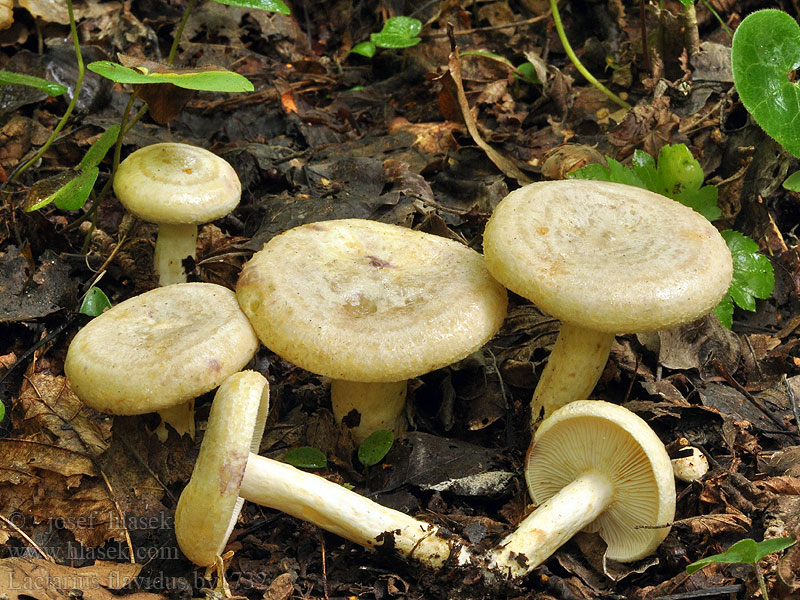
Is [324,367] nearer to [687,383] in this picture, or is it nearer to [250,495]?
[250,495]

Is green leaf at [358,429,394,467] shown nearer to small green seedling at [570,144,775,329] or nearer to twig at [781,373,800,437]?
small green seedling at [570,144,775,329]

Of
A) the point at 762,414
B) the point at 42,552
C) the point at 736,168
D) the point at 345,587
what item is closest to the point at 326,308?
the point at 345,587

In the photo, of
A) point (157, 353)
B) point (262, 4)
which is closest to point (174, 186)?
point (262, 4)

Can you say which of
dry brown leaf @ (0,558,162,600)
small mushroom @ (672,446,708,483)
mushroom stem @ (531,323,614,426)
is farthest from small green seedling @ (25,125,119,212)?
small mushroom @ (672,446,708,483)

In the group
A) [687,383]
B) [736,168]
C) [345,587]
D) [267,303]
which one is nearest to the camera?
[345,587]

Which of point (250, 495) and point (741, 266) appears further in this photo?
point (741, 266)
